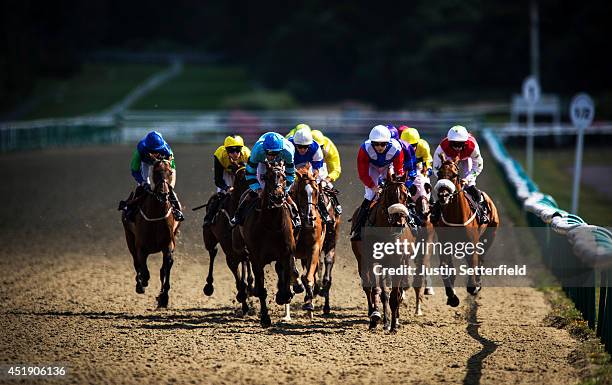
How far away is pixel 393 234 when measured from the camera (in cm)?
1159

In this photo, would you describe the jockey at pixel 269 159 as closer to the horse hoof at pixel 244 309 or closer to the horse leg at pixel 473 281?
the horse hoof at pixel 244 309

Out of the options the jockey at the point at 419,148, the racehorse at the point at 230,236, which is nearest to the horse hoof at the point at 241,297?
the racehorse at the point at 230,236

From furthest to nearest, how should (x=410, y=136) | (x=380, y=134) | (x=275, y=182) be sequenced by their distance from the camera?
(x=410, y=136) < (x=380, y=134) < (x=275, y=182)

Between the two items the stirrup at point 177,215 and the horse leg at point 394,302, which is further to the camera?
the stirrup at point 177,215

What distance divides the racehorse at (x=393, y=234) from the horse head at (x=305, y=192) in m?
0.65

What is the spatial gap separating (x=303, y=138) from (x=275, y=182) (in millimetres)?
1844

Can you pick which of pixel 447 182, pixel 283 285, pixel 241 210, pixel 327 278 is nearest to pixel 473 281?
pixel 447 182

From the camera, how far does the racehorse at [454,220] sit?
12.4m

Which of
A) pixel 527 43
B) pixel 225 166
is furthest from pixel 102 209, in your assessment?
pixel 527 43

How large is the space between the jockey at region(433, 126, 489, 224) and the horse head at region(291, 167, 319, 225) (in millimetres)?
1499

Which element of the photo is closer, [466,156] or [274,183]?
[274,183]

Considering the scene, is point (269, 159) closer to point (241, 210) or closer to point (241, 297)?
point (241, 210)

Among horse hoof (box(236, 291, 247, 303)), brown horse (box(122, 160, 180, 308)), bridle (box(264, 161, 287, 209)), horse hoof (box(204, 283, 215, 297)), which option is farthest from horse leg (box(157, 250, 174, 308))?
bridle (box(264, 161, 287, 209))

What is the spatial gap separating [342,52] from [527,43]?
17.6 metres
